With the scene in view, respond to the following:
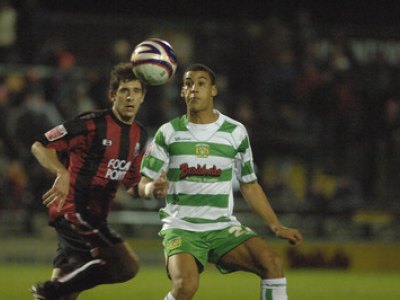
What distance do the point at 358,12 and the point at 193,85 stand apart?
1463 centimetres

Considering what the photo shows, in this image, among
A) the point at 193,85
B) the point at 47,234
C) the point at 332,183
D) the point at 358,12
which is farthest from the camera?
the point at 358,12

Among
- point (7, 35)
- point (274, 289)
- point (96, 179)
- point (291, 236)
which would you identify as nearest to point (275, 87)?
point (7, 35)

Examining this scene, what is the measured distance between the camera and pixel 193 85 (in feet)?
25.2

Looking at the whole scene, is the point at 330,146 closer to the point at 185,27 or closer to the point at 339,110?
the point at 339,110

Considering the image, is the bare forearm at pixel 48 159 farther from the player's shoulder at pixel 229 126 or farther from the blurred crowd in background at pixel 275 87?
the blurred crowd in background at pixel 275 87

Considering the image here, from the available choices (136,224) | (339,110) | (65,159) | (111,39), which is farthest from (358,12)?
(65,159)

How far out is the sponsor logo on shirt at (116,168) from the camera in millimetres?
8305

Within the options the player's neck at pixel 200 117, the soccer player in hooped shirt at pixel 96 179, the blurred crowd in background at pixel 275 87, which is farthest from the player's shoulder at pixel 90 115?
the blurred crowd in background at pixel 275 87

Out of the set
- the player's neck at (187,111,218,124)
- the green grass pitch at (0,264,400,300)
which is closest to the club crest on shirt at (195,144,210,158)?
the player's neck at (187,111,218,124)

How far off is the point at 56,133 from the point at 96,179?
0.49 meters

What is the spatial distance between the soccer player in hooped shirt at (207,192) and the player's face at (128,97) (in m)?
0.61

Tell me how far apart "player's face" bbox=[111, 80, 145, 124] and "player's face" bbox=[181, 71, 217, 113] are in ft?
2.23

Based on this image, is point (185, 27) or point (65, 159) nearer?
point (65, 159)

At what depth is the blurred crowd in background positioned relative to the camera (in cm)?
1677
